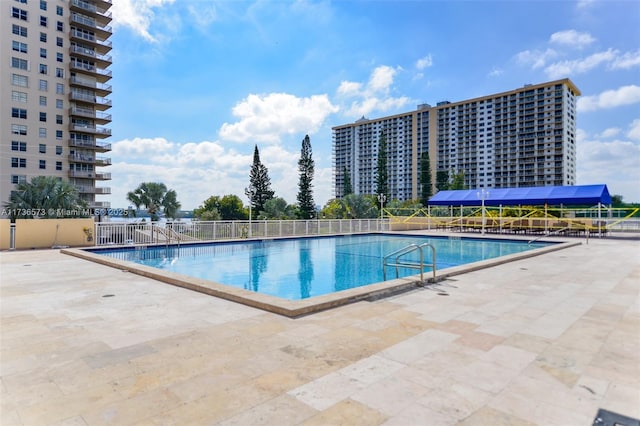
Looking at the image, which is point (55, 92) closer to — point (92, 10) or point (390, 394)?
point (92, 10)

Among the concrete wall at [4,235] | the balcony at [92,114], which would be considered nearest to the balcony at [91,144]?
the balcony at [92,114]

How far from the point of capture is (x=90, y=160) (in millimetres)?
44906

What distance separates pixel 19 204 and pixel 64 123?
1147 inches

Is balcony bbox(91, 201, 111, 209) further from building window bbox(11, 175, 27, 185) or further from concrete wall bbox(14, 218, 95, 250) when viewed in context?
concrete wall bbox(14, 218, 95, 250)

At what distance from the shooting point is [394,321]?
4230 mm

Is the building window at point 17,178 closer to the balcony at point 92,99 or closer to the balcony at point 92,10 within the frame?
the balcony at point 92,99

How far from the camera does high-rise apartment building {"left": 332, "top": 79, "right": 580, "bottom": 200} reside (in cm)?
7538

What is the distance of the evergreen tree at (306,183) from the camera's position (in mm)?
43094

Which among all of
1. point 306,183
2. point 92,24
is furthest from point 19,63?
point 306,183

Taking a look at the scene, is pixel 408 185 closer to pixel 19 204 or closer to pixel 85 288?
pixel 19 204

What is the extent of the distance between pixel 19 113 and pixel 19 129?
1.77 meters

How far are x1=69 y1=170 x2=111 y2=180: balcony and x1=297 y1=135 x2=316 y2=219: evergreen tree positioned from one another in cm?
2554

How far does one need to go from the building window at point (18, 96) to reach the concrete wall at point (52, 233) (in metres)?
38.6

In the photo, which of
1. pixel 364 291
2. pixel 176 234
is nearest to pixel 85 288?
pixel 364 291
